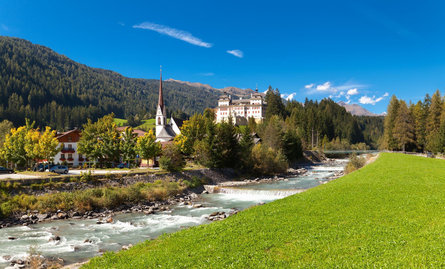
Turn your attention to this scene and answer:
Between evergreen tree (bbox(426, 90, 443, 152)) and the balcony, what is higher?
evergreen tree (bbox(426, 90, 443, 152))

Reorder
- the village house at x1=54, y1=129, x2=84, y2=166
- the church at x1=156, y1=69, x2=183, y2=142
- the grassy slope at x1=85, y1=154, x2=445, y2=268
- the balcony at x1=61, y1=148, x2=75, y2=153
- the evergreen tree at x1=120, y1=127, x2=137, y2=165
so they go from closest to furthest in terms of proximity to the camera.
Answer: the grassy slope at x1=85, y1=154, x2=445, y2=268 → the evergreen tree at x1=120, y1=127, x2=137, y2=165 → the village house at x1=54, y1=129, x2=84, y2=166 → the balcony at x1=61, y1=148, x2=75, y2=153 → the church at x1=156, y1=69, x2=183, y2=142

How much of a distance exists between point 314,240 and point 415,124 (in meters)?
88.1

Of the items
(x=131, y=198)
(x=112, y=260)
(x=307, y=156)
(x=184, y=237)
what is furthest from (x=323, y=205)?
(x=307, y=156)

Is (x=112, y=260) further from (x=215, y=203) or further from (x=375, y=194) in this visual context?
(x=215, y=203)

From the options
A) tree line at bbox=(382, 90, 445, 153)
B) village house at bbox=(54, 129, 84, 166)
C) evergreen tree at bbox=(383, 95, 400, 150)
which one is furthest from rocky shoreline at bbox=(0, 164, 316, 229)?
evergreen tree at bbox=(383, 95, 400, 150)

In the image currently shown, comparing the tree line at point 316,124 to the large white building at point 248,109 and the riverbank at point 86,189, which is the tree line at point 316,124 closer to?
the large white building at point 248,109

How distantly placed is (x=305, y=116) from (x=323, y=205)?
121402 mm

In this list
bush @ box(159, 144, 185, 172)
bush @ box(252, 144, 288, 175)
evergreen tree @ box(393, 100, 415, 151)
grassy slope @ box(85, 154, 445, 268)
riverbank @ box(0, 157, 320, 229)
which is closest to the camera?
grassy slope @ box(85, 154, 445, 268)

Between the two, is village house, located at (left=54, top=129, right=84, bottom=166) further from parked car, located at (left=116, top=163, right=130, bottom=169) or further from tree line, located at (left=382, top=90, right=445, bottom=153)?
tree line, located at (left=382, top=90, right=445, bottom=153)

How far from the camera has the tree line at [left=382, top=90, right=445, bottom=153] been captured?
7481 centimetres

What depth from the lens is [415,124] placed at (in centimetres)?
8269

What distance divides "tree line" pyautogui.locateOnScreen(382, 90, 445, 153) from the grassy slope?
67.2 m

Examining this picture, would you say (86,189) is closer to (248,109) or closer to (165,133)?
(165,133)

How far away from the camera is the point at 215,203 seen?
31.8 metres
